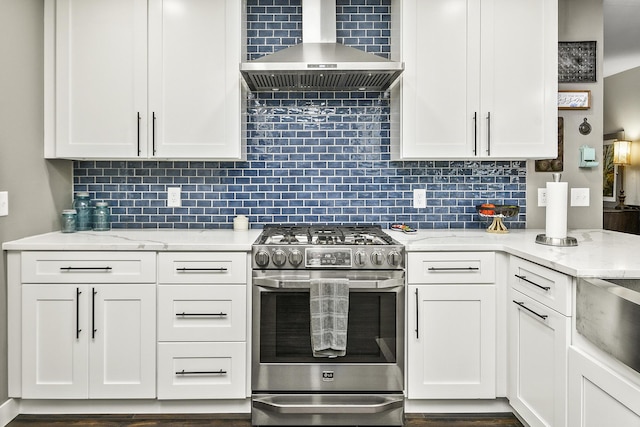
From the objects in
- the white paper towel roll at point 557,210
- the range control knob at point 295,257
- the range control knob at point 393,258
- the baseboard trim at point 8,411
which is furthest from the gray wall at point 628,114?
the baseboard trim at point 8,411

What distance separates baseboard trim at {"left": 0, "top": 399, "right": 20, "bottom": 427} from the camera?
233 centimetres

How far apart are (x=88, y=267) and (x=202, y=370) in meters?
0.79

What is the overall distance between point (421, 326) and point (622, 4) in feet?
8.91

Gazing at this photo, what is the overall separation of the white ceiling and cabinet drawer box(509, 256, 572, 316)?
2.23 meters

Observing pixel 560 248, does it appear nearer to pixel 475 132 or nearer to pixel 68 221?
pixel 475 132

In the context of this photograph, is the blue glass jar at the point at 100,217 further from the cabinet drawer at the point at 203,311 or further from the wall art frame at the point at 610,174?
the wall art frame at the point at 610,174

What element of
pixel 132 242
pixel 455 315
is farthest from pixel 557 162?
pixel 132 242

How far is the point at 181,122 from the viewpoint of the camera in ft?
8.81

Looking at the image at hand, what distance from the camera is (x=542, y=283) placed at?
2.00 metres

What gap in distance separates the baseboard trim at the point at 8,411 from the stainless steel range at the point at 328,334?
125 cm

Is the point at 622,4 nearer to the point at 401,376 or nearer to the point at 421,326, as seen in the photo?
the point at 421,326

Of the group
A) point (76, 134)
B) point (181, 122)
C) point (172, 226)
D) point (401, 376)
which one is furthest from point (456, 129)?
point (76, 134)

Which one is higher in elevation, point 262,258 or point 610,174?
point 610,174

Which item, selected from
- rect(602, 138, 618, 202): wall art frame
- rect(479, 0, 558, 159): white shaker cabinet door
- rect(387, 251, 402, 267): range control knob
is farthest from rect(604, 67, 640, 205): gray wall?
rect(387, 251, 402, 267): range control knob
